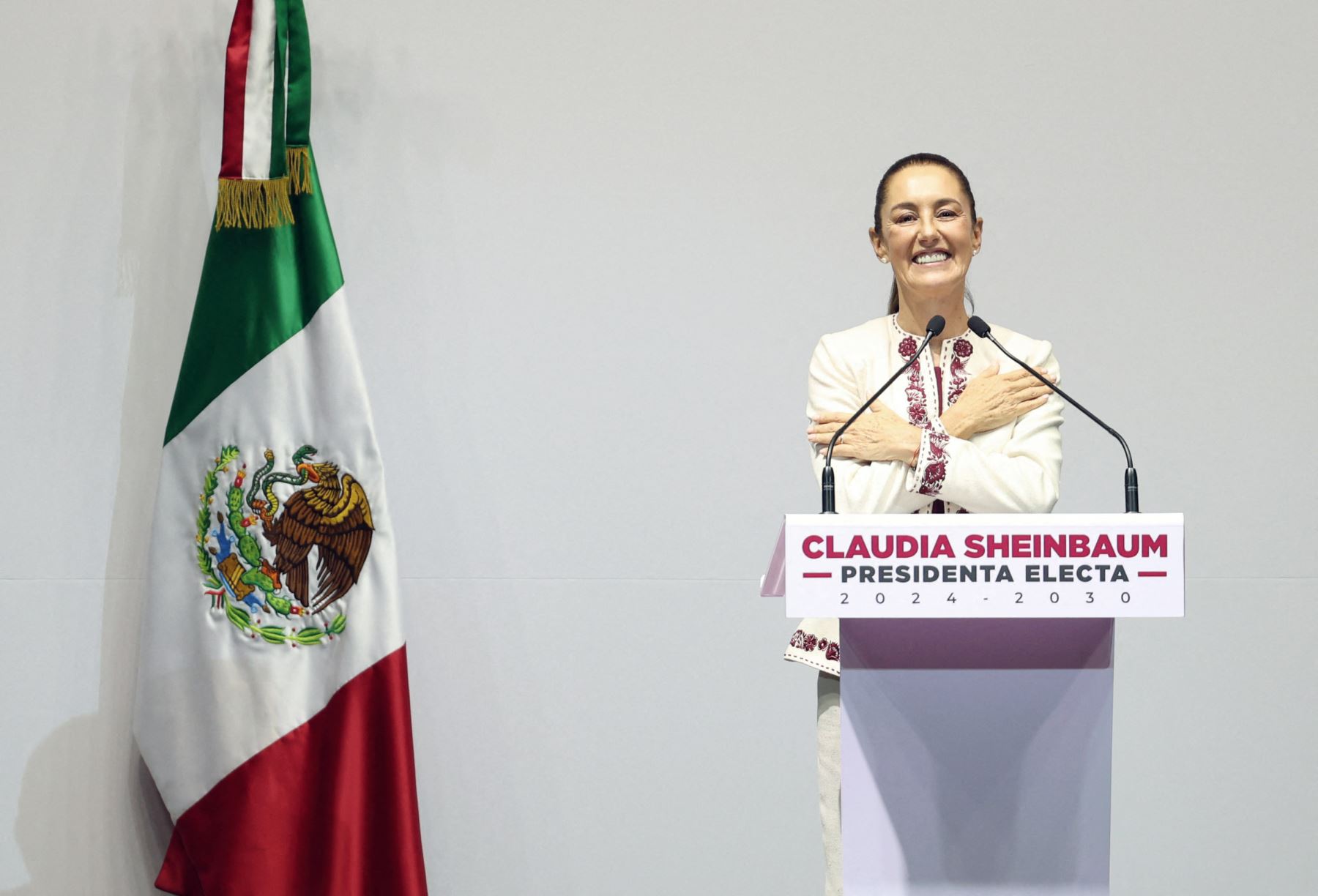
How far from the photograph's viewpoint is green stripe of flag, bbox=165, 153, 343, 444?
9.58ft

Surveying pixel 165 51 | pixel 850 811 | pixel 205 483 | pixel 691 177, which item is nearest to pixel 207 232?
pixel 165 51

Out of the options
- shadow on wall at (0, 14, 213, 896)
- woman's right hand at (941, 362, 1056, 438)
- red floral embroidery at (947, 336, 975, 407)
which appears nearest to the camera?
woman's right hand at (941, 362, 1056, 438)

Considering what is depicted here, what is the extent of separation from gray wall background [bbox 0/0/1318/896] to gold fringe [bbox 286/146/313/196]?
1.06 ft

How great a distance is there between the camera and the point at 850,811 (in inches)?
64.7

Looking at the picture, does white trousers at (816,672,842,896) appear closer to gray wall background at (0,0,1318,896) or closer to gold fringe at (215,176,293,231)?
gray wall background at (0,0,1318,896)

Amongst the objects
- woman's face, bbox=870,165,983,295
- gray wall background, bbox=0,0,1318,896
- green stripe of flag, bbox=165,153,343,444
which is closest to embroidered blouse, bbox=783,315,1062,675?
woman's face, bbox=870,165,983,295

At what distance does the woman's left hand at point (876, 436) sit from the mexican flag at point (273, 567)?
1230 mm

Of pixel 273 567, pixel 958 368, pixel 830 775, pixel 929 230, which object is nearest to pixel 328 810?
pixel 273 567

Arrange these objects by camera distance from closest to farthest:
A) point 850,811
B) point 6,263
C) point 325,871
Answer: point 850,811 → point 325,871 → point 6,263

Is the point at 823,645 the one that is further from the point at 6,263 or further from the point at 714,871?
the point at 6,263

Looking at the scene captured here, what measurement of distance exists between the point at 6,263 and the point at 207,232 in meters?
0.48

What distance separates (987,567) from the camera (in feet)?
5.04

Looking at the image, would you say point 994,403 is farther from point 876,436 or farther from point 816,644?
point 816,644

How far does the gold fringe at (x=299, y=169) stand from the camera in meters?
2.90
